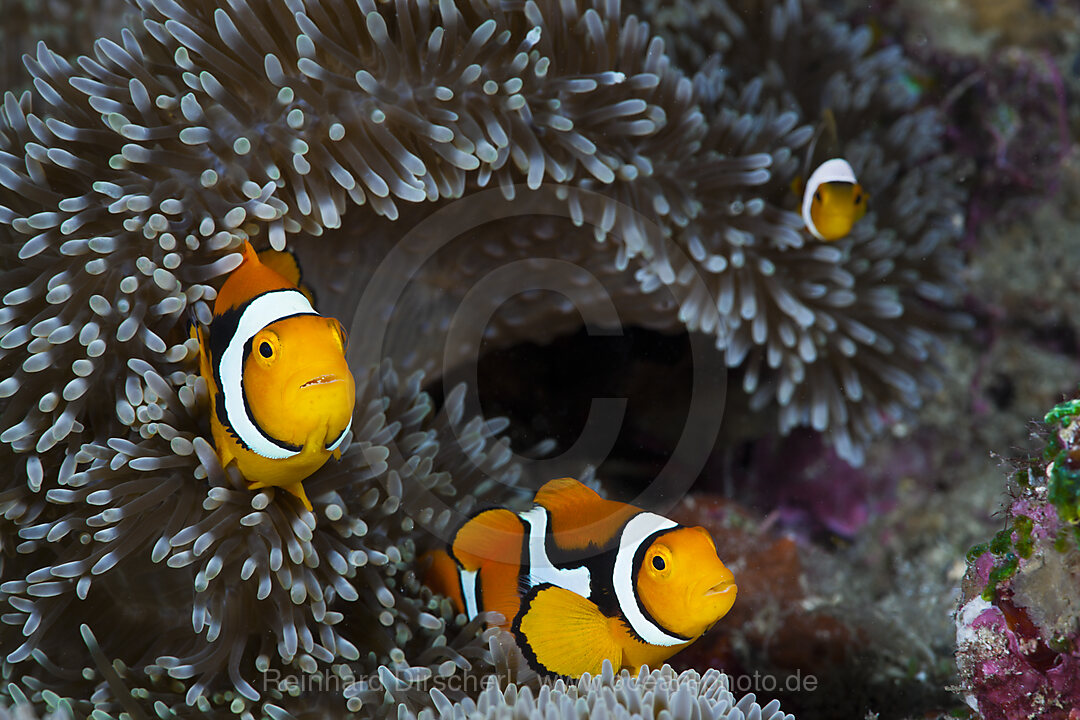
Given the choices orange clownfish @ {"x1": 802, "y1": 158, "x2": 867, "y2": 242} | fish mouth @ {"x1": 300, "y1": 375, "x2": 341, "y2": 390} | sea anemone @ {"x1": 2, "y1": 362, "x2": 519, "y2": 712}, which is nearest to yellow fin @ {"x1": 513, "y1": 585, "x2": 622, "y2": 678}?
sea anemone @ {"x1": 2, "y1": 362, "x2": 519, "y2": 712}

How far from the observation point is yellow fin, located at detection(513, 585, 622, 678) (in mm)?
1410

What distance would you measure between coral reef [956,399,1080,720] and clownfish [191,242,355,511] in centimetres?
111

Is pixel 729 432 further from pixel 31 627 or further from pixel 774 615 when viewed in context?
pixel 31 627

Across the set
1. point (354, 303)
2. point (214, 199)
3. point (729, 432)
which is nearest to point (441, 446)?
point (354, 303)

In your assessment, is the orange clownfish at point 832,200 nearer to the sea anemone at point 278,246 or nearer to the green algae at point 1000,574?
the sea anemone at point 278,246

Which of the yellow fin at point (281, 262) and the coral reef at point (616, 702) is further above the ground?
the yellow fin at point (281, 262)

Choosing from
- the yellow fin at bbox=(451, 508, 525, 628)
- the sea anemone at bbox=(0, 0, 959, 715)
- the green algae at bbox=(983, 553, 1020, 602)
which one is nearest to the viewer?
the green algae at bbox=(983, 553, 1020, 602)

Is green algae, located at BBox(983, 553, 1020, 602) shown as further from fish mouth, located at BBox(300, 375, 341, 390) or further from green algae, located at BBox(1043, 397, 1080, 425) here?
fish mouth, located at BBox(300, 375, 341, 390)

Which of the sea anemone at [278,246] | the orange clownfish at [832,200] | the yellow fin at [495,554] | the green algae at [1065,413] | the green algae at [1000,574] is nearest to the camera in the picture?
the green algae at [1065,413]

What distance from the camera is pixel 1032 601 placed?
126 centimetres

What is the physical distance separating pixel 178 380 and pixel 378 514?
45 cm

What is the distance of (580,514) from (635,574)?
0.19 metres

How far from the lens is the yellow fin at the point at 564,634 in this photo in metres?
1.41

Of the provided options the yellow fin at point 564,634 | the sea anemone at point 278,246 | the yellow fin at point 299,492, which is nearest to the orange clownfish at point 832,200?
the sea anemone at point 278,246
